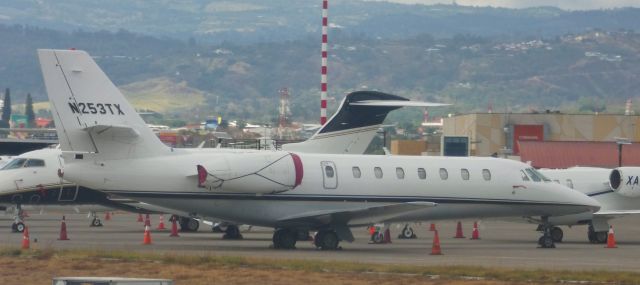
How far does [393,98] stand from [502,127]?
5510 cm

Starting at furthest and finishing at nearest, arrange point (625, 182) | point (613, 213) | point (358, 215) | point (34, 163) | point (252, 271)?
point (625, 182) < point (613, 213) < point (34, 163) < point (358, 215) < point (252, 271)

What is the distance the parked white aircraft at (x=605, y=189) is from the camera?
4784 centimetres

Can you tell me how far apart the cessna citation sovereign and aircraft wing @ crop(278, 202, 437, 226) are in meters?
0.03

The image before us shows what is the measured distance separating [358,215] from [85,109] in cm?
821

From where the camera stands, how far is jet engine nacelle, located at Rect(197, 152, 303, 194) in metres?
38.1

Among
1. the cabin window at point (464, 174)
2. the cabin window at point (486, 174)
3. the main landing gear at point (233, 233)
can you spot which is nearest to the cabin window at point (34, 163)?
the main landing gear at point (233, 233)

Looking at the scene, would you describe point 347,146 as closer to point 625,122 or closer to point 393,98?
point 393,98

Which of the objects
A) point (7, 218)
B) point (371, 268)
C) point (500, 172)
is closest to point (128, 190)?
point (371, 268)

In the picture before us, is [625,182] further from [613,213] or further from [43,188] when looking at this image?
[43,188]

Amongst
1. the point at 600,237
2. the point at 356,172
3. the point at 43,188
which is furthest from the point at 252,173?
the point at 600,237

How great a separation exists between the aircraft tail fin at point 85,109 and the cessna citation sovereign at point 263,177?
3 cm

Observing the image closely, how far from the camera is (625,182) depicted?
161ft

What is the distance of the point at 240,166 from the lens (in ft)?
126

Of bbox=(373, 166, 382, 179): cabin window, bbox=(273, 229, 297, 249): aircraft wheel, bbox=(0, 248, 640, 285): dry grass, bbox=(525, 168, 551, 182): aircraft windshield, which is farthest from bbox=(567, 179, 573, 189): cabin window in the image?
bbox=(0, 248, 640, 285): dry grass
